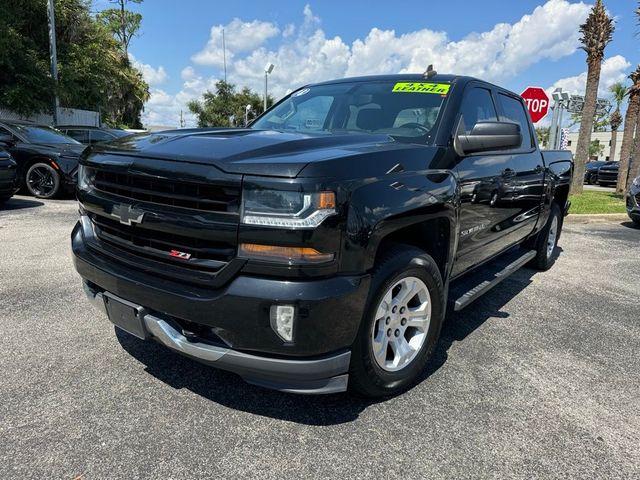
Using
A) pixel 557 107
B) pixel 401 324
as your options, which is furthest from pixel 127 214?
pixel 557 107

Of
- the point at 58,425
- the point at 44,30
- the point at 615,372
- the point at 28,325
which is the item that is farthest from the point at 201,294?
the point at 44,30

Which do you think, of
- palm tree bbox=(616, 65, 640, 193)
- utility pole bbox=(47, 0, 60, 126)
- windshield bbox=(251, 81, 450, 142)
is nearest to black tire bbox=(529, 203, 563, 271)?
windshield bbox=(251, 81, 450, 142)

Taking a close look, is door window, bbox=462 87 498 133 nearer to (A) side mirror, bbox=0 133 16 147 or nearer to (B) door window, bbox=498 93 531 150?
(B) door window, bbox=498 93 531 150

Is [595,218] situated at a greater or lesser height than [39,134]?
lesser

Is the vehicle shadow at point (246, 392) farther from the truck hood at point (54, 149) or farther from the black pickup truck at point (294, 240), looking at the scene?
the truck hood at point (54, 149)

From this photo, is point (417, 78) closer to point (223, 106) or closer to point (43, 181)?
point (43, 181)

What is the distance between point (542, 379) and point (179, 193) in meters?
2.47

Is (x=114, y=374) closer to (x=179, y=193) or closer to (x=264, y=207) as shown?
(x=179, y=193)

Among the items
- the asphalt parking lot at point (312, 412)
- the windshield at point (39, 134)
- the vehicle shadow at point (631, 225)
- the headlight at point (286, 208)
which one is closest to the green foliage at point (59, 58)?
the windshield at point (39, 134)

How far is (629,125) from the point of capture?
15.9 metres

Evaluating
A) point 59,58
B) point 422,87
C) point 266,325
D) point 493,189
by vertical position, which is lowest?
point 266,325

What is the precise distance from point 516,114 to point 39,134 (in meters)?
9.01

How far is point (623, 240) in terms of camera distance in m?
8.00

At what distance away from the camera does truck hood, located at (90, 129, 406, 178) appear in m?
2.10
